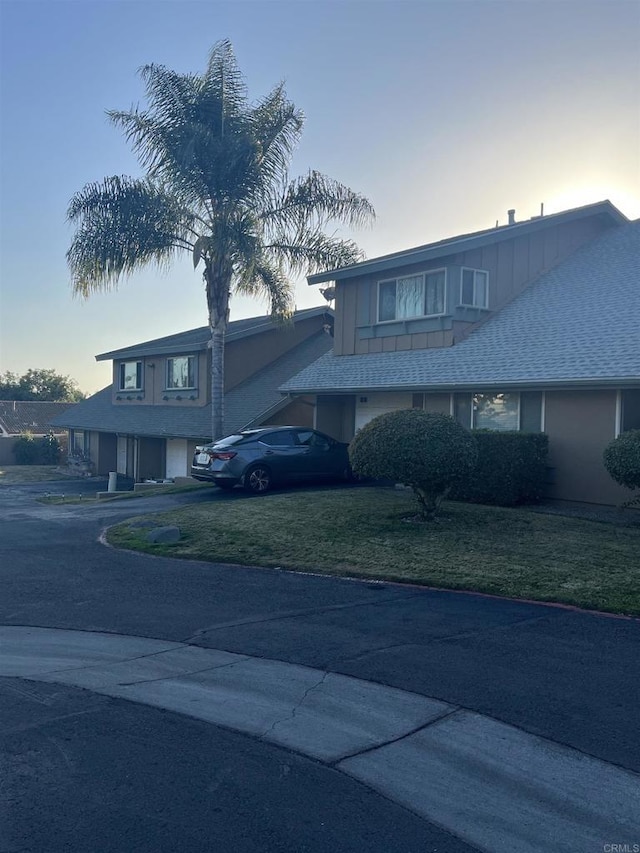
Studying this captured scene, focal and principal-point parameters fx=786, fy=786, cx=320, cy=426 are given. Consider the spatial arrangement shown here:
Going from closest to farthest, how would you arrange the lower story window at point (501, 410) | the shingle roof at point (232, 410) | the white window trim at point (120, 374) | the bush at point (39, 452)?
the lower story window at point (501, 410) → the shingle roof at point (232, 410) → the white window trim at point (120, 374) → the bush at point (39, 452)

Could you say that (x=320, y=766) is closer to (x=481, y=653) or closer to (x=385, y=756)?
(x=385, y=756)

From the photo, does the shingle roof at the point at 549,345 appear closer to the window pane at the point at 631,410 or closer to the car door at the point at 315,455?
the window pane at the point at 631,410

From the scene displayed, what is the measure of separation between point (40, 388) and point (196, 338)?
5700 centimetres

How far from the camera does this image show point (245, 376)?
96.4ft

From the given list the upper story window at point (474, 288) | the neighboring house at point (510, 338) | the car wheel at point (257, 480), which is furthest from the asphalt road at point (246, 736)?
the upper story window at point (474, 288)

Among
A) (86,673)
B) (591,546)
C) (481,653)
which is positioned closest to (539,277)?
(591,546)

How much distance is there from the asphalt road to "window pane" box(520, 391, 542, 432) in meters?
7.82

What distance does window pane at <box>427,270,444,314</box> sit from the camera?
19.4m

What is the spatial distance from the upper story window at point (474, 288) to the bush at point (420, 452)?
7.18 meters

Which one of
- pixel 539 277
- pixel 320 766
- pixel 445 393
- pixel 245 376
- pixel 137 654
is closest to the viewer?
pixel 320 766

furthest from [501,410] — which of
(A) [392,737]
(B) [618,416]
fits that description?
(A) [392,737]

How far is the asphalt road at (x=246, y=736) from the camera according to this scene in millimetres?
4012

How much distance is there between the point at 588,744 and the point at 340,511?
→ 936 centimetres

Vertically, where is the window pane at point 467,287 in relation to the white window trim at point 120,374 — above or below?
above
